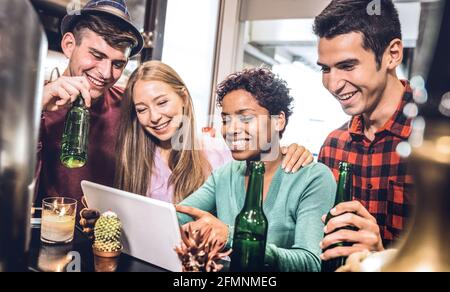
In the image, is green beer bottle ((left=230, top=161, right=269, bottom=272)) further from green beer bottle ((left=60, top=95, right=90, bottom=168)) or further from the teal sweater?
green beer bottle ((left=60, top=95, right=90, bottom=168))

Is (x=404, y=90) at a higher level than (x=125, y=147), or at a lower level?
higher

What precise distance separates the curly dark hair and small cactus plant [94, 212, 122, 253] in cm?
49

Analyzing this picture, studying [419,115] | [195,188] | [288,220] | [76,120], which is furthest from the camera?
[76,120]

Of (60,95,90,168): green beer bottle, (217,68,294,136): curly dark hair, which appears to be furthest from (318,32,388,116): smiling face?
(60,95,90,168): green beer bottle

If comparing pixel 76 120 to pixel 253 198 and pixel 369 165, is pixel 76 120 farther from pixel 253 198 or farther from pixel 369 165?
pixel 369 165

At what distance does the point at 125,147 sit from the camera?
1340 millimetres

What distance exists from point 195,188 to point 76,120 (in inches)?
18.1

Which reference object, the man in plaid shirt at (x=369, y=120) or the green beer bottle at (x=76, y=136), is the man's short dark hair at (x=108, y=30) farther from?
the man in plaid shirt at (x=369, y=120)

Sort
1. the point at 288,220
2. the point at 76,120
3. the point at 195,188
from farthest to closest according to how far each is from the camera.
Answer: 1. the point at 76,120
2. the point at 195,188
3. the point at 288,220

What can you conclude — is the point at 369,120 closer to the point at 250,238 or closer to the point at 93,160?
the point at 250,238

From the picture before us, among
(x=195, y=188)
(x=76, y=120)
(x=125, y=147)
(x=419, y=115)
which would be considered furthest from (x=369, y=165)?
(x=76, y=120)

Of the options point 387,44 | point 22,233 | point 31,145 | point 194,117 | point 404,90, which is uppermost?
point 387,44

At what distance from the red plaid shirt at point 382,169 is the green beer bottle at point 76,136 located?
780 mm

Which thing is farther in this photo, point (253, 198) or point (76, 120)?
point (76, 120)
